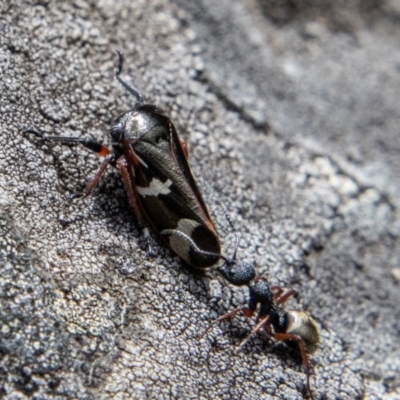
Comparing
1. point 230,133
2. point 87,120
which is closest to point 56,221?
point 87,120

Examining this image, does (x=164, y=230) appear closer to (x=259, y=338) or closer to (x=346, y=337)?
(x=259, y=338)

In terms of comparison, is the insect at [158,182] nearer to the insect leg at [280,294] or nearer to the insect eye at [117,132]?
the insect eye at [117,132]

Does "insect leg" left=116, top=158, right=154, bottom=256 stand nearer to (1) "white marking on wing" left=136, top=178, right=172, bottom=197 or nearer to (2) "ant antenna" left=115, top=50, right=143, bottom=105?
(1) "white marking on wing" left=136, top=178, right=172, bottom=197

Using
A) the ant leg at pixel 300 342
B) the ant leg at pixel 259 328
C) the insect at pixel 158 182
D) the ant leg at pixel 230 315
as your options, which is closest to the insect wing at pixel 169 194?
the insect at pixel 158 182

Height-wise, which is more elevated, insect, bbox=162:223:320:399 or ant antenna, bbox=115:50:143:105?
ant antenna, bbox=115:50:143:105

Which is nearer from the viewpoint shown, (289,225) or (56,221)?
(56,221)

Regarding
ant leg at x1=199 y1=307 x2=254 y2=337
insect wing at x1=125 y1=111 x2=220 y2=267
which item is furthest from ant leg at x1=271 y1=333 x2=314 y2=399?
insect wing at x1=125 y1=111 x2=220 y2=267

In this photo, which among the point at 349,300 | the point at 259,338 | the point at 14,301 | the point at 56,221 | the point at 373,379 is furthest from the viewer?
the point at 349,300
